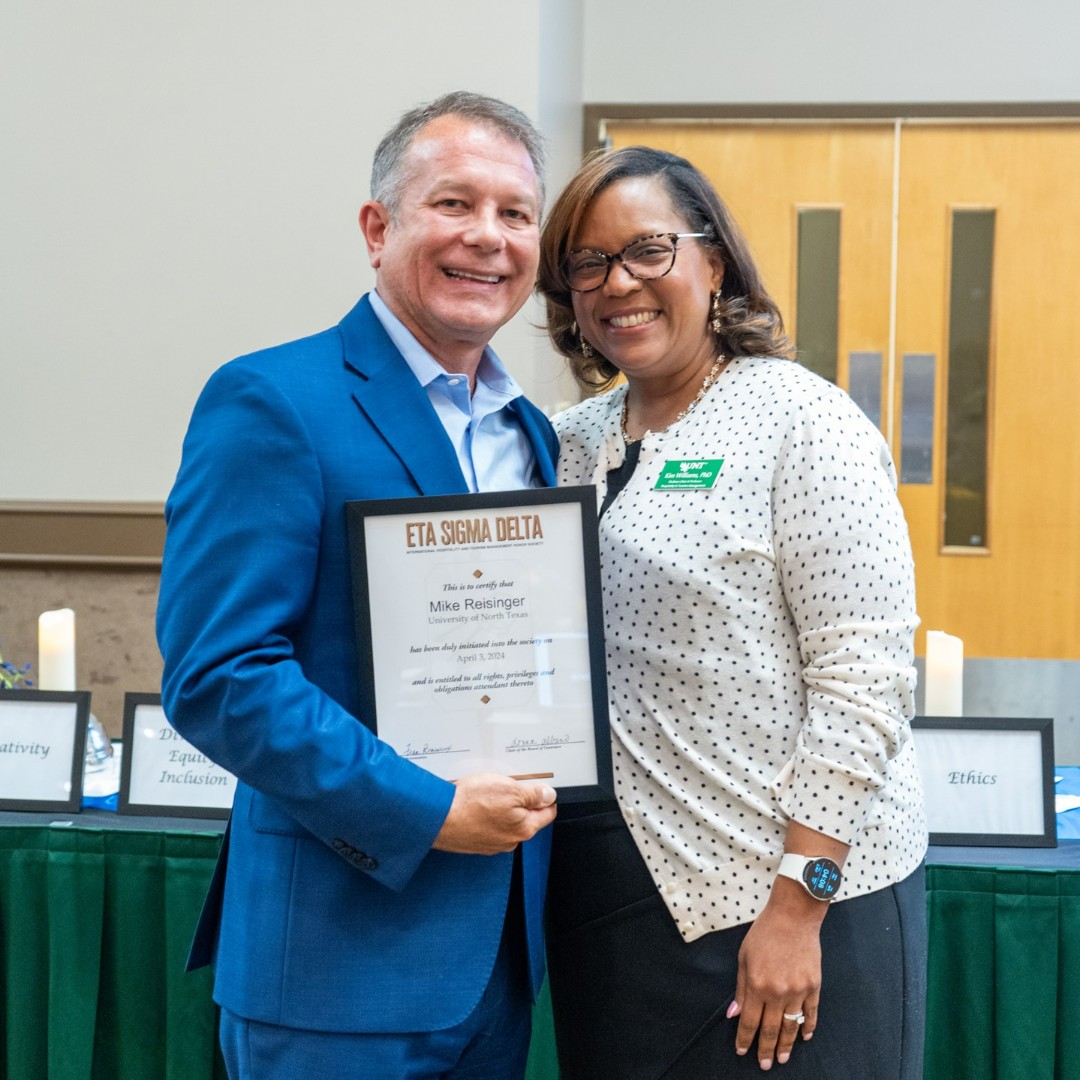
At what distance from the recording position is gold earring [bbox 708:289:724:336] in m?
1.47

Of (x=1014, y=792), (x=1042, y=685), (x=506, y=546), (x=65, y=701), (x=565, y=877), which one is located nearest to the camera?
(x=506, y=546)

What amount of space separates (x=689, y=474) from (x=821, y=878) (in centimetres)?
45

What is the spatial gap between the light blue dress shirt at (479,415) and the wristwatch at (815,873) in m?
0.49

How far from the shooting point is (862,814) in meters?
1.23

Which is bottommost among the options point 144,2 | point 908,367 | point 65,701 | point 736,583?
point 65,701

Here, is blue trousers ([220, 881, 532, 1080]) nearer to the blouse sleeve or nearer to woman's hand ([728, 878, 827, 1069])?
woman's hand ([728, 878, 827, 1069])

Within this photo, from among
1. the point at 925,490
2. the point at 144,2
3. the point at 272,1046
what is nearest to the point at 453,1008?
the point at 272,1046

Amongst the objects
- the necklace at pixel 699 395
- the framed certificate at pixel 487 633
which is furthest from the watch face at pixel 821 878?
the necklace at pixel 699 395

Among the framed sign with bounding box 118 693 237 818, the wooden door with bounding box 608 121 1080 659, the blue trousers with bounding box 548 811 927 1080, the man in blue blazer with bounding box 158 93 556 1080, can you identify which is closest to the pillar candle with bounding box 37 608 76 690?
the framed sign with bounding box 118 693 237 818

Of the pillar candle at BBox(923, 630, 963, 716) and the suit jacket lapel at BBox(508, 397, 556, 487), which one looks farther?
the pillar candle at BBox(923, 630, 963, 716)

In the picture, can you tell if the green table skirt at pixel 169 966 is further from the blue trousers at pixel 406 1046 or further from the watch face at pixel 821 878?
the watch face at pixel 821 878

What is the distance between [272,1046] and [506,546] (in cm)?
55

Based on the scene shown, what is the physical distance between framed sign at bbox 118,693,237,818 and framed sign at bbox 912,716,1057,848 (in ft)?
3.69

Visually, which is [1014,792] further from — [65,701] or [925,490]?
[925,490]
